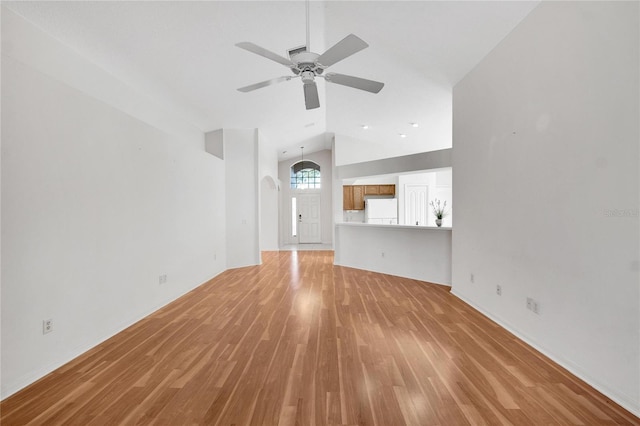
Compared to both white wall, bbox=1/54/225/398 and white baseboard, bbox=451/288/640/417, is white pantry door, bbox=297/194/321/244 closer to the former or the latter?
white wall, bbox=1/54/225/398

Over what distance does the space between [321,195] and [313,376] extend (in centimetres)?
853

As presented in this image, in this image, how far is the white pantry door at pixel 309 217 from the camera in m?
10.5

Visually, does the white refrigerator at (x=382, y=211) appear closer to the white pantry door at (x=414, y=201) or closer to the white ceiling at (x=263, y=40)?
the white pantry door at (x=414, y=201)

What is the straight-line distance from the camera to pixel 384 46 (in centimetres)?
349

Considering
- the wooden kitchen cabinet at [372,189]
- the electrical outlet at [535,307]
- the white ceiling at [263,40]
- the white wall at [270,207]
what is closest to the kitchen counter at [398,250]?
the wooden kitchen cabinet at [372,189]

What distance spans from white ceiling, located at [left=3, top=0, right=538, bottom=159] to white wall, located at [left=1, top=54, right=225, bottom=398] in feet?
1.92

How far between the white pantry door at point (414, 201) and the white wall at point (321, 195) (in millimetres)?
3013

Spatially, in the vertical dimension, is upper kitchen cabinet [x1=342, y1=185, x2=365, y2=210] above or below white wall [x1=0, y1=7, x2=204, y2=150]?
below

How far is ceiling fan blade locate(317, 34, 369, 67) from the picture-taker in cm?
215

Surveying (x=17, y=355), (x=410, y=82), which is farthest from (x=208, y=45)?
(x=17, y=355)

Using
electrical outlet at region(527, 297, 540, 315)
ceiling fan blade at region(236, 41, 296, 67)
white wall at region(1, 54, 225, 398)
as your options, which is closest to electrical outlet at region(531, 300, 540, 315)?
electrical outlet at region(527, 297, 540, 315)

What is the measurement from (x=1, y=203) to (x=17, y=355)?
1.07m

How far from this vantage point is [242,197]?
6523 millimetres

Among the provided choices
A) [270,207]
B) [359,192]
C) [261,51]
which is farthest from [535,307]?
[270,207]
